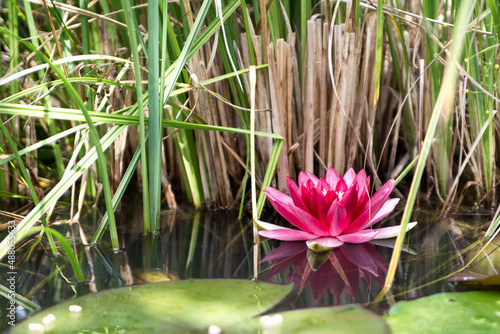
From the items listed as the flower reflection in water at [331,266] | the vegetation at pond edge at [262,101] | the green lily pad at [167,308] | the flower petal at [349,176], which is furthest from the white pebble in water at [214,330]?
the flower petal at [349,176]

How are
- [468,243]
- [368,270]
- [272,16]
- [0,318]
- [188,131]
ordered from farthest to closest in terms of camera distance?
[188,131]
[272,16]
[468,243]
[368,270]
[0,318]

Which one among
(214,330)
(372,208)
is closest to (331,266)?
(372,208)

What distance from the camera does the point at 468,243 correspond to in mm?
906

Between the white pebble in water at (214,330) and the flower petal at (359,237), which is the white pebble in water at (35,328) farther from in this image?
the flower petal at (359,237)

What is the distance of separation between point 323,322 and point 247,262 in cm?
28

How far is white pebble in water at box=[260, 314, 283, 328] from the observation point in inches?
23.6

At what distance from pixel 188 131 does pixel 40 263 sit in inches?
19.3

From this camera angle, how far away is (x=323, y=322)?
0.60 meters

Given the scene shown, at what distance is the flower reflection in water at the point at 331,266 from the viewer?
74cm

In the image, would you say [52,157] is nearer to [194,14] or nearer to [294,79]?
[194,14]

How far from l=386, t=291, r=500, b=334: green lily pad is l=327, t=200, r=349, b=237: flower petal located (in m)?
0.25

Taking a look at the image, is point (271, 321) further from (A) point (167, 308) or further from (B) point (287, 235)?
(B) point (287, 235)

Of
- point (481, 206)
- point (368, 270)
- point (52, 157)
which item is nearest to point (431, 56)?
point (481, 206)

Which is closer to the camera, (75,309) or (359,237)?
(75,309)
